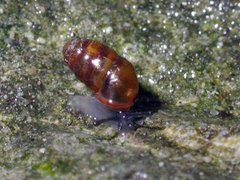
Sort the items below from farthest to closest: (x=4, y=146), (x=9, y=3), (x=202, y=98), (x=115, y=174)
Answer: (x=9, y=3) → (x=202, y=98) → (x=4, y=146) → (x=115, y=174)

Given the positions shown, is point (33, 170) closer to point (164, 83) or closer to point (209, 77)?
point (164, 83)

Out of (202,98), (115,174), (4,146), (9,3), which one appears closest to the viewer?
(115,174)

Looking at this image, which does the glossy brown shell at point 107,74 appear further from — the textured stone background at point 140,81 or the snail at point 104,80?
the textured stone background at point 140,81

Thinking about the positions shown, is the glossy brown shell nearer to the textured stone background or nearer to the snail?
the snail

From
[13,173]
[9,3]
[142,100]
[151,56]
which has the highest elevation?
[9,3]

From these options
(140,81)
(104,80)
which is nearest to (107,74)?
(104,80)

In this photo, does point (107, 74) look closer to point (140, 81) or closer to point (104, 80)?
point (104, 80)

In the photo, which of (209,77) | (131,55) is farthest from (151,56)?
(209,77)

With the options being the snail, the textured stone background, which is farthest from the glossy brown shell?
the textured stone background
